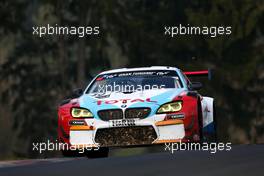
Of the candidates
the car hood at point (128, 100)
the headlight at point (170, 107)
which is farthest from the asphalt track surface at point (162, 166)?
the car hood at point (128, 100)

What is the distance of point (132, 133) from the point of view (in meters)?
12.0

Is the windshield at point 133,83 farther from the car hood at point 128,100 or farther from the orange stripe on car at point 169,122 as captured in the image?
the orange stripe on car at point 169,122

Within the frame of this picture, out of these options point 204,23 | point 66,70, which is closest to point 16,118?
point 66,70

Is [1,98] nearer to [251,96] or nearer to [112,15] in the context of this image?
[112,15]

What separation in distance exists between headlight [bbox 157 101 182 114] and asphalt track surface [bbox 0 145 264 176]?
2.11ft

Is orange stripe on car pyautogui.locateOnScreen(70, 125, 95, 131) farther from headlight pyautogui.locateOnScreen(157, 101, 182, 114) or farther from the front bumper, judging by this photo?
headlight pyautogui.locateOnScreen(157, 101, 182, 114)

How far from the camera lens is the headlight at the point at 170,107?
12.1m

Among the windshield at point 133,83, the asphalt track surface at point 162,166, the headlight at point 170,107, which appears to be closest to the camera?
the asphalt track surface at point 162,166

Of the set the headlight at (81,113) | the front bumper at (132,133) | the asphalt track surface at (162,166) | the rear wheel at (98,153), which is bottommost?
the rear wheel at (98,153)

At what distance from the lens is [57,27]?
1704 inches

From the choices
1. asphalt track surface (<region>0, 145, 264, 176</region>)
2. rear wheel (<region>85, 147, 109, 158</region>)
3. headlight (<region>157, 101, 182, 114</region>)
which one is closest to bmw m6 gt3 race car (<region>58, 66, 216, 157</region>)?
headlight (<region>157, 101, 182, 114</region>)

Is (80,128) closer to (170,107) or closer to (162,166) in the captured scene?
(170,107)

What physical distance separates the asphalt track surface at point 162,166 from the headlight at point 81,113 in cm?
95

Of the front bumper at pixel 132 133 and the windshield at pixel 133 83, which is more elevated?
the windshield at pixel 133 83
